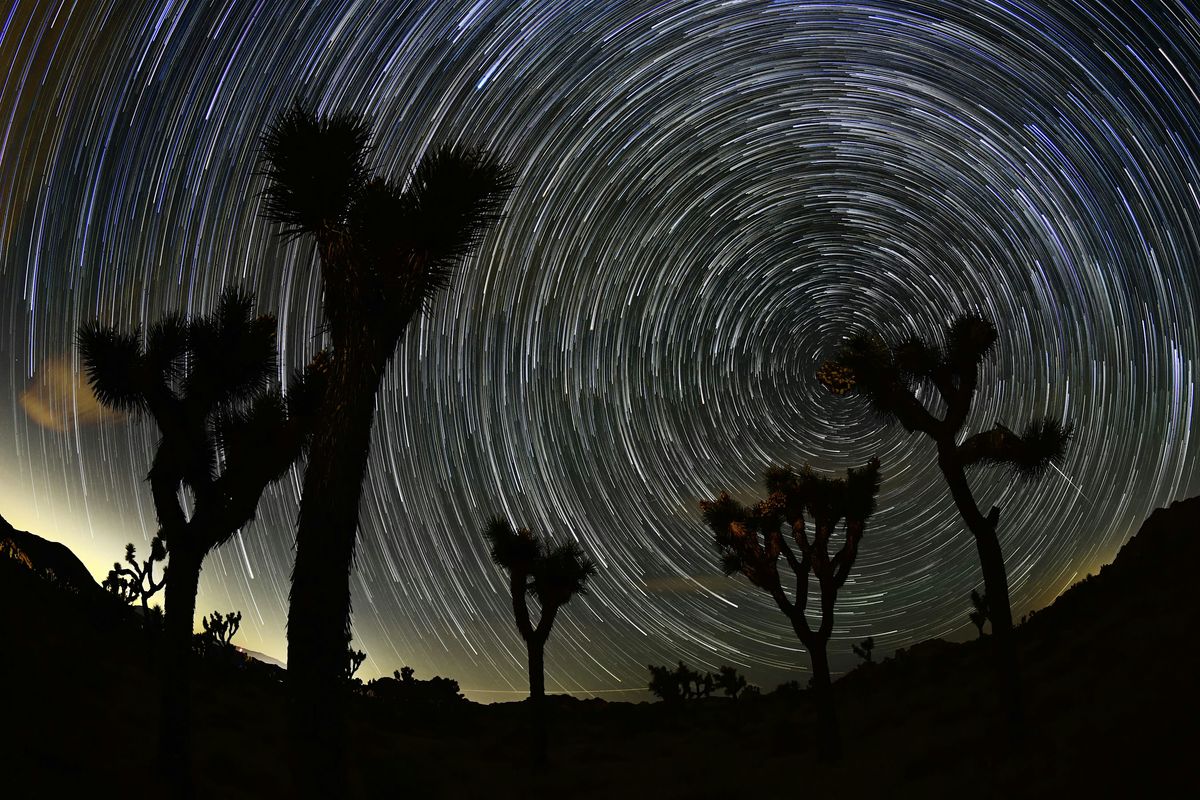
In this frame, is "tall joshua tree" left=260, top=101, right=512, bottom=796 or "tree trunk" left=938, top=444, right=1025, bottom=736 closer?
"tall joshua tree" left=260, top=101, right=512, bottom=796

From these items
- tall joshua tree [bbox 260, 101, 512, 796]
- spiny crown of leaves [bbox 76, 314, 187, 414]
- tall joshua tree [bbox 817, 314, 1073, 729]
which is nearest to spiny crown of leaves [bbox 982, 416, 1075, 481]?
tall joshua tree [bbox 817, 314, 1073, 729]

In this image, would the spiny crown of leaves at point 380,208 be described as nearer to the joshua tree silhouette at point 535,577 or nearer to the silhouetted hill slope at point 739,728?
the silhouetted hill slope at point 739,728

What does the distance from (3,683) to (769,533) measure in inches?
572

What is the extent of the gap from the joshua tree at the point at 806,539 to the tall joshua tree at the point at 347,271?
38.1 ft

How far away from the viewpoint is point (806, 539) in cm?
1609

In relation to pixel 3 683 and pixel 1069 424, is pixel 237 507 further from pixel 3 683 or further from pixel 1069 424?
pixel 1069 424

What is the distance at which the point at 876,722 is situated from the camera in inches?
686

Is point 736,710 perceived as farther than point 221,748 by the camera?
Yes

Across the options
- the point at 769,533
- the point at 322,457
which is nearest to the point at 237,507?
the point at 322,457

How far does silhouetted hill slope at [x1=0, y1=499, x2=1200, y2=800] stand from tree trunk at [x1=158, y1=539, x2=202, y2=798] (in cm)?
48

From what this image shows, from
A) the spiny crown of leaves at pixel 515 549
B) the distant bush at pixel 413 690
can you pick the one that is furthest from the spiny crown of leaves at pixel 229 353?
the distant bush at pixel 413 690

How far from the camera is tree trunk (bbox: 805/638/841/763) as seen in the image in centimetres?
1404

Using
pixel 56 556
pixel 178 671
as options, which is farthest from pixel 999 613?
pixel 56 556

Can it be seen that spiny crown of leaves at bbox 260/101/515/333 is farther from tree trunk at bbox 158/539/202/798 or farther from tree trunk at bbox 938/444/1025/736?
tree trunk at bbox 938/444/1025/736
